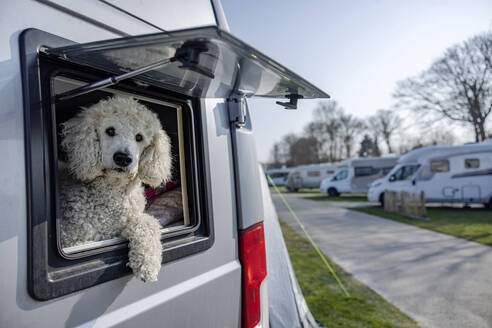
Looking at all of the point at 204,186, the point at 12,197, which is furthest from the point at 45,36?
the point at 204,186

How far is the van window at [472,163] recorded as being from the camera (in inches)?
526

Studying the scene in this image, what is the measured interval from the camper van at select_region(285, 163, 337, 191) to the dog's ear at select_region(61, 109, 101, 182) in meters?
30.0

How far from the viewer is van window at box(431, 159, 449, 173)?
45.3 ft

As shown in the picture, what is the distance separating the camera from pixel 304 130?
54.3 m

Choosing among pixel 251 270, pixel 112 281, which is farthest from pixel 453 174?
pixel 112 281

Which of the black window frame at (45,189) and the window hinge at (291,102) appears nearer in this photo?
the black window frame at (45,189)

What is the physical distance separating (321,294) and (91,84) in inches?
167

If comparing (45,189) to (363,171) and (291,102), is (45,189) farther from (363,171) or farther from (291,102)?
(363,171)

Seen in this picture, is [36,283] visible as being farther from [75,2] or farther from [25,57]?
[75,2]

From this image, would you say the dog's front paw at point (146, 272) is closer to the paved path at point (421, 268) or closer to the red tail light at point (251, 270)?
the red tail light at point (251, 270)

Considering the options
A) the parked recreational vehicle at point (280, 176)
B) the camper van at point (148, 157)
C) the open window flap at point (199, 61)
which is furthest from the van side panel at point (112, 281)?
the parked recreational vehicle at point (280, 176)

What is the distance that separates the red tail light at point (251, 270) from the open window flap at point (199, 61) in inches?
32.1

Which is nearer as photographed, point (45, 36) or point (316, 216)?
point (45, 36)

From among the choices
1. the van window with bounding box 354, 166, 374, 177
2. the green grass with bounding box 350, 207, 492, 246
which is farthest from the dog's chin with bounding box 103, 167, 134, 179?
the van window with bounding box 354, 166, 374, 177
